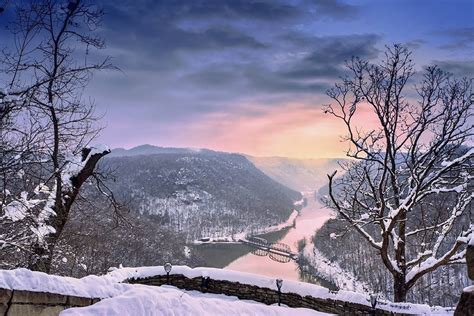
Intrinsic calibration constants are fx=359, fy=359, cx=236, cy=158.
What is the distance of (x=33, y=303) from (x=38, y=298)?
77mm

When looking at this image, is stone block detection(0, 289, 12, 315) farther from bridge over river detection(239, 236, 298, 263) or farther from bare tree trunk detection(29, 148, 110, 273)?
bridge over river detection(239, 236, 298, 263)

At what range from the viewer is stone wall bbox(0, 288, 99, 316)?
4148mm

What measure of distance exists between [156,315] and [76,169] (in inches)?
174

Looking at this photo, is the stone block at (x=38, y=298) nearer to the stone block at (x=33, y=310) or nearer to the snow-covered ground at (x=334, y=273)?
the stone block at (x=33, y=310)

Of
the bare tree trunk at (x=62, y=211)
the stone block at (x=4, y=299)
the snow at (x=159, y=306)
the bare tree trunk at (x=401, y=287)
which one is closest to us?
the stone block at (x=4, y=299)

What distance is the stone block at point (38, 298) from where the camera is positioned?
168 inches

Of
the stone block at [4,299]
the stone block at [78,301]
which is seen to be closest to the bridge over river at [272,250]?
the stone block at [78,301]

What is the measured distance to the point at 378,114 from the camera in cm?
997

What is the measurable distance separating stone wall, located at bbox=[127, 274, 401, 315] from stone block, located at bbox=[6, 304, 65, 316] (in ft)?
18.9

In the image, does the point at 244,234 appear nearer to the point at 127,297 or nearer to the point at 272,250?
the point at 272,250

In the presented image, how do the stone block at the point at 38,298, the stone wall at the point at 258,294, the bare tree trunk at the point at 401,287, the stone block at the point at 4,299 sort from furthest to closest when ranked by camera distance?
the bare tree trunk at the point at 401,287 < the stone wall at the point at 258,294 < the stone block at the point at 38,298 < the stone block at the point at 4,299

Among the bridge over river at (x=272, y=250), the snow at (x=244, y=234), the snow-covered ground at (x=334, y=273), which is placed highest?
the snow at (x=244, y=234)

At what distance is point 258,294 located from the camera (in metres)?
9.84

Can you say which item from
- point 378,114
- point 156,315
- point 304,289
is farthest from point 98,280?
point 378,114
